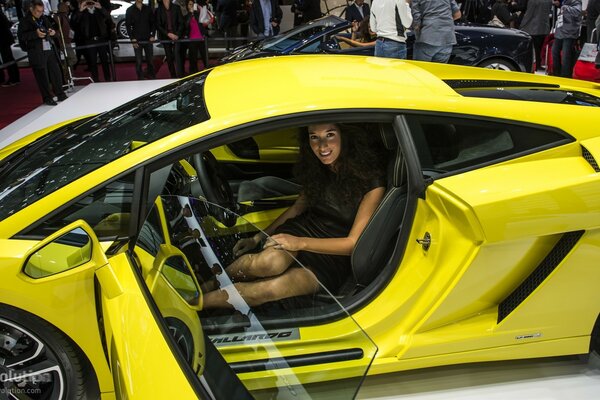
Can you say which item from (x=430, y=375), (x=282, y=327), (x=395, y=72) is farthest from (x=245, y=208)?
(x=282, y=327)

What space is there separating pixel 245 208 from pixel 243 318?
1.47 meters

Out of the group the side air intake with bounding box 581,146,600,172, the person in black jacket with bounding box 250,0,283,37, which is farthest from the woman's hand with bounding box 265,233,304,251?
the person in black jacket with bounding box 250,0,283,37

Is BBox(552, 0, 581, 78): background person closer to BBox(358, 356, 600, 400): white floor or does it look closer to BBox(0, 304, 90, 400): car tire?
BBox(358, 356, 600, 400): white floor

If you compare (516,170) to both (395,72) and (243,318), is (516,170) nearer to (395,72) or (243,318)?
(395,72)

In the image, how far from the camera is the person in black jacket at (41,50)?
6645 millimetres

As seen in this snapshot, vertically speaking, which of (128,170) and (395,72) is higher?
(395,72)

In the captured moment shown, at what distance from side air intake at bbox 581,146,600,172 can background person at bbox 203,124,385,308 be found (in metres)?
0.74

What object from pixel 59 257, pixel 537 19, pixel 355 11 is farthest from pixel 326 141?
pixel 537 19

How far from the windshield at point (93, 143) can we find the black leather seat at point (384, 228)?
0.71 metres

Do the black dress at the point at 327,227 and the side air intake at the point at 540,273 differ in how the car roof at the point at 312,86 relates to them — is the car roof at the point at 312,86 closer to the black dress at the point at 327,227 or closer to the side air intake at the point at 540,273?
the black dress at the point at 327,227

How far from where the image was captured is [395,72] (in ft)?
7.71

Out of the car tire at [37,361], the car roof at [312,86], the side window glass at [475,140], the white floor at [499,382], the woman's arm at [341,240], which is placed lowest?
the white floor at [499,382]

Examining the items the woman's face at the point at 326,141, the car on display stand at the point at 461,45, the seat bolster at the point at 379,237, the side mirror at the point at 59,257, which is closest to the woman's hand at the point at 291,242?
the seat bolster at the point at 379,237

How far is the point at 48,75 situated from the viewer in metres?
7.30
